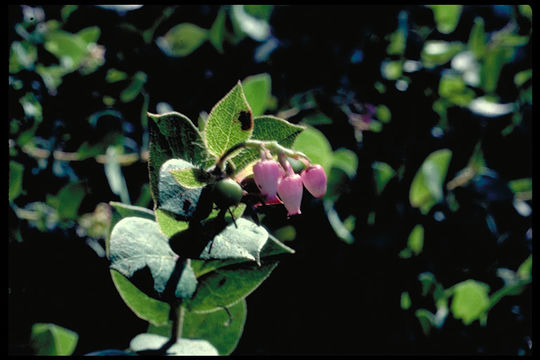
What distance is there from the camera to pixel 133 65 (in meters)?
1.23

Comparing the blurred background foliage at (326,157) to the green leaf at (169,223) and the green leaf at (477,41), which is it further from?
the green leaf at (169,223)

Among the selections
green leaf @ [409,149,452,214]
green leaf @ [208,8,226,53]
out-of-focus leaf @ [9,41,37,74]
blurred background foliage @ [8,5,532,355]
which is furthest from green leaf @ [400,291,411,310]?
out-of-focus leaf @ [9,41,37,74]

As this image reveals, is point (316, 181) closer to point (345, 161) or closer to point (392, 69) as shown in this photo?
point (345, 161)

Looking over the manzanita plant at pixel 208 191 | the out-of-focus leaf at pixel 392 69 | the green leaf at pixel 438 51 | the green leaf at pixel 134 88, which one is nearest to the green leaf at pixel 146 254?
the manzanita plant at pixel 208 191

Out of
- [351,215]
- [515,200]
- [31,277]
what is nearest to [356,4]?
[351,215]

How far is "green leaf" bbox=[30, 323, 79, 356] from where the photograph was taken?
98 centimetres

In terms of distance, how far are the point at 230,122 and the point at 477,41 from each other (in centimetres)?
111

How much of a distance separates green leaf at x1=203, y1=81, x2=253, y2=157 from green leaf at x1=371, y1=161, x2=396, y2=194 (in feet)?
2.15

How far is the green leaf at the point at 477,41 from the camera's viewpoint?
139cm

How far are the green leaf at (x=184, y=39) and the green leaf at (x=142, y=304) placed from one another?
709mm

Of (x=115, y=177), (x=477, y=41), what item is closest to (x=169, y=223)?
(x=115, y=177)

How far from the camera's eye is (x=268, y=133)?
2.06ft

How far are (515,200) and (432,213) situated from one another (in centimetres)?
28

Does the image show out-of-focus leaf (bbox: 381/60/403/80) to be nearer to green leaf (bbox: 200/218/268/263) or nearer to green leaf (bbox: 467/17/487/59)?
green leaf (bbox: 467/17/487/59)
